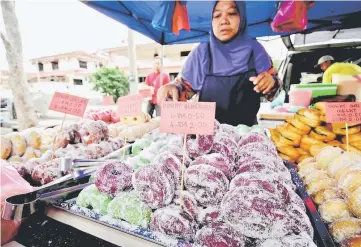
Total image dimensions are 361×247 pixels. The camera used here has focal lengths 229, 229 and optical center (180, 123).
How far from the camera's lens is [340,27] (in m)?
4.93

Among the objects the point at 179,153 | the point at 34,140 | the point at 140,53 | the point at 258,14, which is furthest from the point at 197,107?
the point at 140,53

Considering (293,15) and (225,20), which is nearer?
(225,20)

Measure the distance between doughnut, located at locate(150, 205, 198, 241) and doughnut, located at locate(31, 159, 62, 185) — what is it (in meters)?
0.80

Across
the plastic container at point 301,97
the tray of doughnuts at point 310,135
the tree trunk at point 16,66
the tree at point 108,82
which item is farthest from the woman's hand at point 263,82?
the tree at point 108,82

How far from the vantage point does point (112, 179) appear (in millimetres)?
1117

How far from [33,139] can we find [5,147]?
0.20m

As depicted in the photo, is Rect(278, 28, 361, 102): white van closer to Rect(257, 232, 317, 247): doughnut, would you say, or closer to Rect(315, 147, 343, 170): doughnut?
Rect(315, 147, 343, 170): doughnut

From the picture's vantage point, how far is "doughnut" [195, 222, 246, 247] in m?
0.82

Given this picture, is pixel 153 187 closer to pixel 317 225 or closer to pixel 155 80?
pixel 317 225

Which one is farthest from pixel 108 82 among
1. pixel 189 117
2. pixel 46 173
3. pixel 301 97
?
pixel 189 117

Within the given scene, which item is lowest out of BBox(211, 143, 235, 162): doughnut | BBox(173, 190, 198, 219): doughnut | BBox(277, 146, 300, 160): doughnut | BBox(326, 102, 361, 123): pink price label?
BBox(277, 146, 300, 160): doughnut

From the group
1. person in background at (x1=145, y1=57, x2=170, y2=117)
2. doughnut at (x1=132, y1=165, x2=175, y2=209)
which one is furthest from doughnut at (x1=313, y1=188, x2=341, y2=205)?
person in background at (x1=145, y1=57, x2=170, y2=117)

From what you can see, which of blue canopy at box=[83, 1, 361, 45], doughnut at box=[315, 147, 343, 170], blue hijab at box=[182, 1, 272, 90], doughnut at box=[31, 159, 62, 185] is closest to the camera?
doughnut at box=[31, 159, 62, 185]

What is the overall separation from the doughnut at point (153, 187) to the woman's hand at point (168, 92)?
1.38 metres
